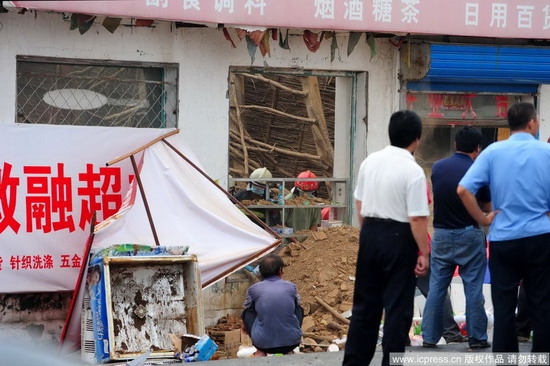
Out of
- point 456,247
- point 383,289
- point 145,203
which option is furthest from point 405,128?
point 145,203

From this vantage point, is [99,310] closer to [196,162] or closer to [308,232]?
[196,162]

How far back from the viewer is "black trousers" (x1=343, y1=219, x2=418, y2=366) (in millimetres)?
6145

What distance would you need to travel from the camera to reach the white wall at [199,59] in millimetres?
9734

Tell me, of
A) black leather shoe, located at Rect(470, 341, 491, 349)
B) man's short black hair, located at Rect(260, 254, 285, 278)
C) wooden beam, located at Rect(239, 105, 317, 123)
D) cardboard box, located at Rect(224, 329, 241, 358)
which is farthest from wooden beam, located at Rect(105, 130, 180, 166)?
wooden beam, located at Rect(239, 105, 317, 123)

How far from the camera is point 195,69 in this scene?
34.2ft

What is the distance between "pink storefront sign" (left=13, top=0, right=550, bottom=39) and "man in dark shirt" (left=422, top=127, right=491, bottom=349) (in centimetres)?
282

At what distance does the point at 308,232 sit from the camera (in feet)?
37.0

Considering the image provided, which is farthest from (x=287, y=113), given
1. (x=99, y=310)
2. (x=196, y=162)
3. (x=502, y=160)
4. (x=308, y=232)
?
(x=502, y=160)

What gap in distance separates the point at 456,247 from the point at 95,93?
14.9 ft

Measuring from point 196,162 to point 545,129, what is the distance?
471cm

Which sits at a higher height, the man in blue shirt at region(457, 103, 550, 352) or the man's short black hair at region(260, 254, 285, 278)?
the man in blue shirt at region(457, 103, 550, 352)

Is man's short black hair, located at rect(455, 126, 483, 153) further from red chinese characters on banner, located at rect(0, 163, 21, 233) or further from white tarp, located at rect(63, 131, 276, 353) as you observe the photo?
red chinese characters on banner, located at rect(0, 163, 21, 233)

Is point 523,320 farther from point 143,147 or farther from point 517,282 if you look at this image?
point 143,147

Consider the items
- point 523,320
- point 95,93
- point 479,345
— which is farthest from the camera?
point 95,93
